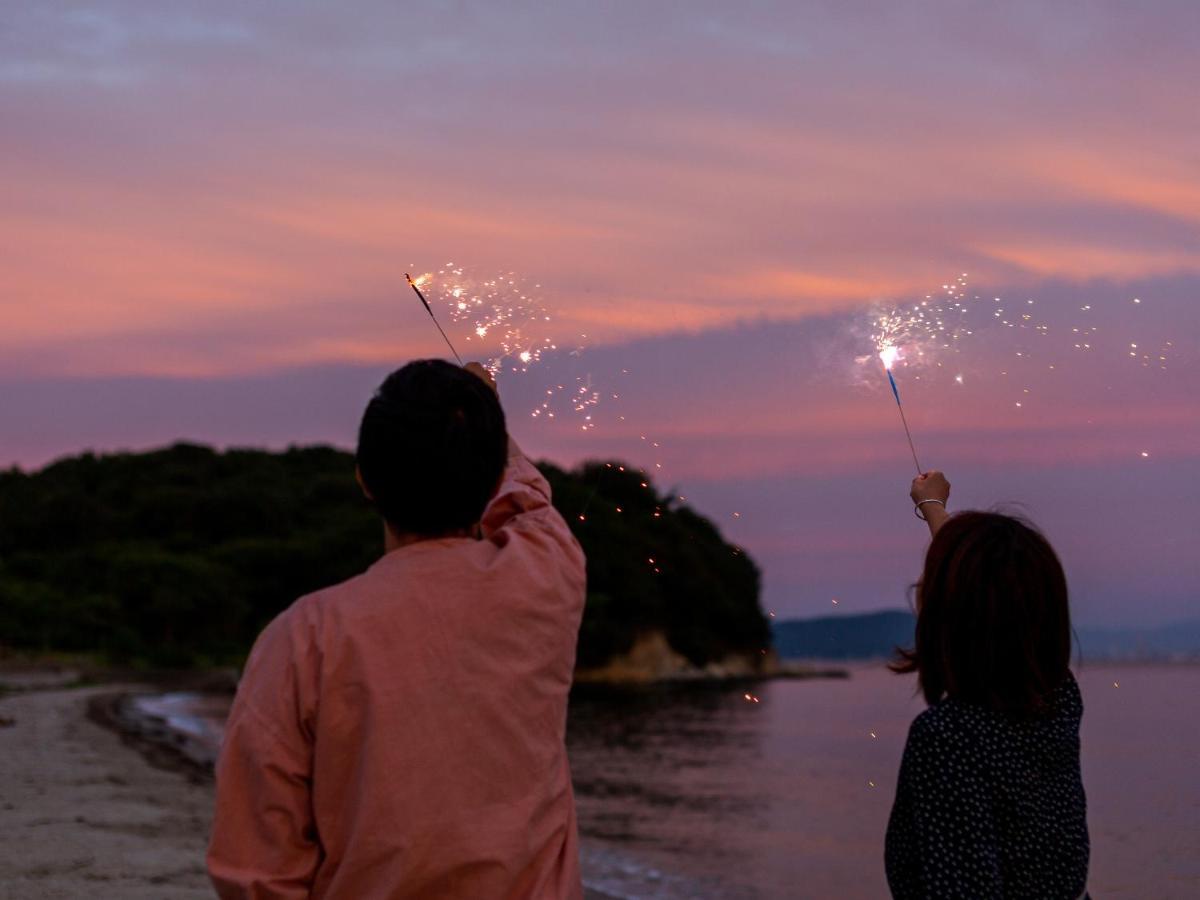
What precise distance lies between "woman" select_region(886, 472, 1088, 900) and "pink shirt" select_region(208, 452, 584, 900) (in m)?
0.68

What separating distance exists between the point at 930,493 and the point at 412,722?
1707mm

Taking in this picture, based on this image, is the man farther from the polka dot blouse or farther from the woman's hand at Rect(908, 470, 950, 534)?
the woman's hand at Rect(908, 470, 950, 534)

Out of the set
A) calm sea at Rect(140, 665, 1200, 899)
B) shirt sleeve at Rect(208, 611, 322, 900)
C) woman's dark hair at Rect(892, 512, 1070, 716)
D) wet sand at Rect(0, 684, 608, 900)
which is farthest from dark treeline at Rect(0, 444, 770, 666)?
shirt sleeve at Rect(208, 611, 322, 900)

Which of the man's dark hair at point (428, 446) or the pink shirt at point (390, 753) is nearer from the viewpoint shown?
the pink shirt at point (390, 753)

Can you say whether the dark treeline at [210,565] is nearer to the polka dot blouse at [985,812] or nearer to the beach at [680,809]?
the beach at [680,809]

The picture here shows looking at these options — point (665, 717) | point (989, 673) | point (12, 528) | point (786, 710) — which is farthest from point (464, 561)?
point (12, 528)

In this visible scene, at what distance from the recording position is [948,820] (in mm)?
2320

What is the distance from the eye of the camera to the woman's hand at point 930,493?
10.7 ft

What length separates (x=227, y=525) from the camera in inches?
2403

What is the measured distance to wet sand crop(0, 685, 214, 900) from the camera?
7.93m

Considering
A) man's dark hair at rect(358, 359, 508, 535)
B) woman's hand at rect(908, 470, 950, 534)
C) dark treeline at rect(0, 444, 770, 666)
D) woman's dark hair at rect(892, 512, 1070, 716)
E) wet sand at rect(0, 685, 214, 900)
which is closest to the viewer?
man's dark hair at rect(358, 359, 508, 535)

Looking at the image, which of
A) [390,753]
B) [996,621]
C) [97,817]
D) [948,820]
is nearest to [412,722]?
[390,753]

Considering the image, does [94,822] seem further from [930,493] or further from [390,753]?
[390,753]

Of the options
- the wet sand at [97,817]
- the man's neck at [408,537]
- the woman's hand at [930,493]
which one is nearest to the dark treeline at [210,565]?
the wet sand at [97,817]
